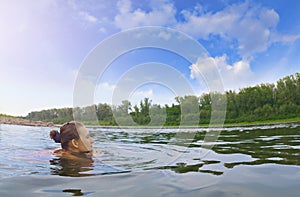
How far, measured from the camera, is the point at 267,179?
310 centimetres

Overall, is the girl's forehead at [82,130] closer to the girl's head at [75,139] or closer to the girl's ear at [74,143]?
the girl's head at [75,139]

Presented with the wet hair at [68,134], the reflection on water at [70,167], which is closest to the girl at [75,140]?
the wet hair at [68,134]

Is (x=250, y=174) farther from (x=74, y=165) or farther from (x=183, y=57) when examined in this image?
(x=183, y=57)

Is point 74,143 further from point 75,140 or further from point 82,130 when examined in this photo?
point 82,130

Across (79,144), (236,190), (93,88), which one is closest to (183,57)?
(93,88)

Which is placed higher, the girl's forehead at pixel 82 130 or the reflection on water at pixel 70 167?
the girl's forehead at pixel 82 130

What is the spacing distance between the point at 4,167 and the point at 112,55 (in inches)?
126

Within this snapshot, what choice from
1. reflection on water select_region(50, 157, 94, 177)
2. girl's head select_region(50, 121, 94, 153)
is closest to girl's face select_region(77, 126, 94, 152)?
girl's head select_region(50, 121, 94, 153)

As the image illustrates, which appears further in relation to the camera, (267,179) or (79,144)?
(79,144)

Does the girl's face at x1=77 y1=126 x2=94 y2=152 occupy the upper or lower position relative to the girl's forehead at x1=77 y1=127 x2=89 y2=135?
lower

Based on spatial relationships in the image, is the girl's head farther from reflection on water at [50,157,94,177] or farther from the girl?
reflection on water at [50,157,94,177]

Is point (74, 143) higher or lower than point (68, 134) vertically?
lower

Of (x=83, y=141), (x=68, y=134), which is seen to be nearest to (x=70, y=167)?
(x=83, y=141)

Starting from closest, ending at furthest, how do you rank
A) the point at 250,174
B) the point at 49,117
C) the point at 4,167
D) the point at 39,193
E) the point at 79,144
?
the point at 39,193, the point at 250,174, the point at 4,167, the point at 79,144, the point at 49,117
